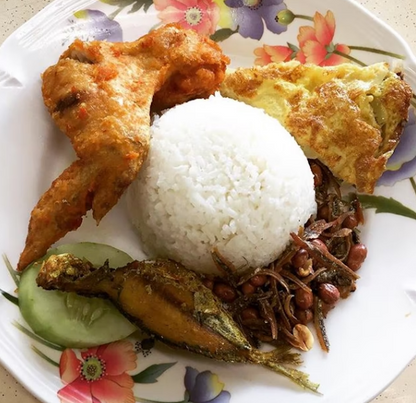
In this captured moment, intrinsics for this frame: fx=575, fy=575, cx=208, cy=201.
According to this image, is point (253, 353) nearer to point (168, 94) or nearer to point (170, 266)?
point (170, 266)

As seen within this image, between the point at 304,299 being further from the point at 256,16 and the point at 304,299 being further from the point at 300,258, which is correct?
the point at 256,16

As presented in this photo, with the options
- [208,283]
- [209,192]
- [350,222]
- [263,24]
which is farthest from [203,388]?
[263,24]

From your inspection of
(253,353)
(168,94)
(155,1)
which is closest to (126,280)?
(253,353)

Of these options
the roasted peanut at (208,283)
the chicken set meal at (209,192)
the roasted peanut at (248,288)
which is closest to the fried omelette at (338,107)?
the chicken set meal at (209,192)

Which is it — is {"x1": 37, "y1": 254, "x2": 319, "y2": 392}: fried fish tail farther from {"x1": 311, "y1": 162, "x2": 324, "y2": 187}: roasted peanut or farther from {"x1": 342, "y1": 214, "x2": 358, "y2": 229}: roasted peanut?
{"x1": 311, "y1": 162, "x2": 324, "y2": 187}: roasted peanut

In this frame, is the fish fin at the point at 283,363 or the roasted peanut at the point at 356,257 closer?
the fish fin at the point at 283,363

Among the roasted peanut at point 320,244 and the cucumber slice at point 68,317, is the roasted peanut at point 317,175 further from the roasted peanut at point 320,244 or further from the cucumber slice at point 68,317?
the cucumber slice at point 68,317

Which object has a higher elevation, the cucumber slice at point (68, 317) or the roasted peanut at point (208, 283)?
the cucumber slice at point (68, 317)
